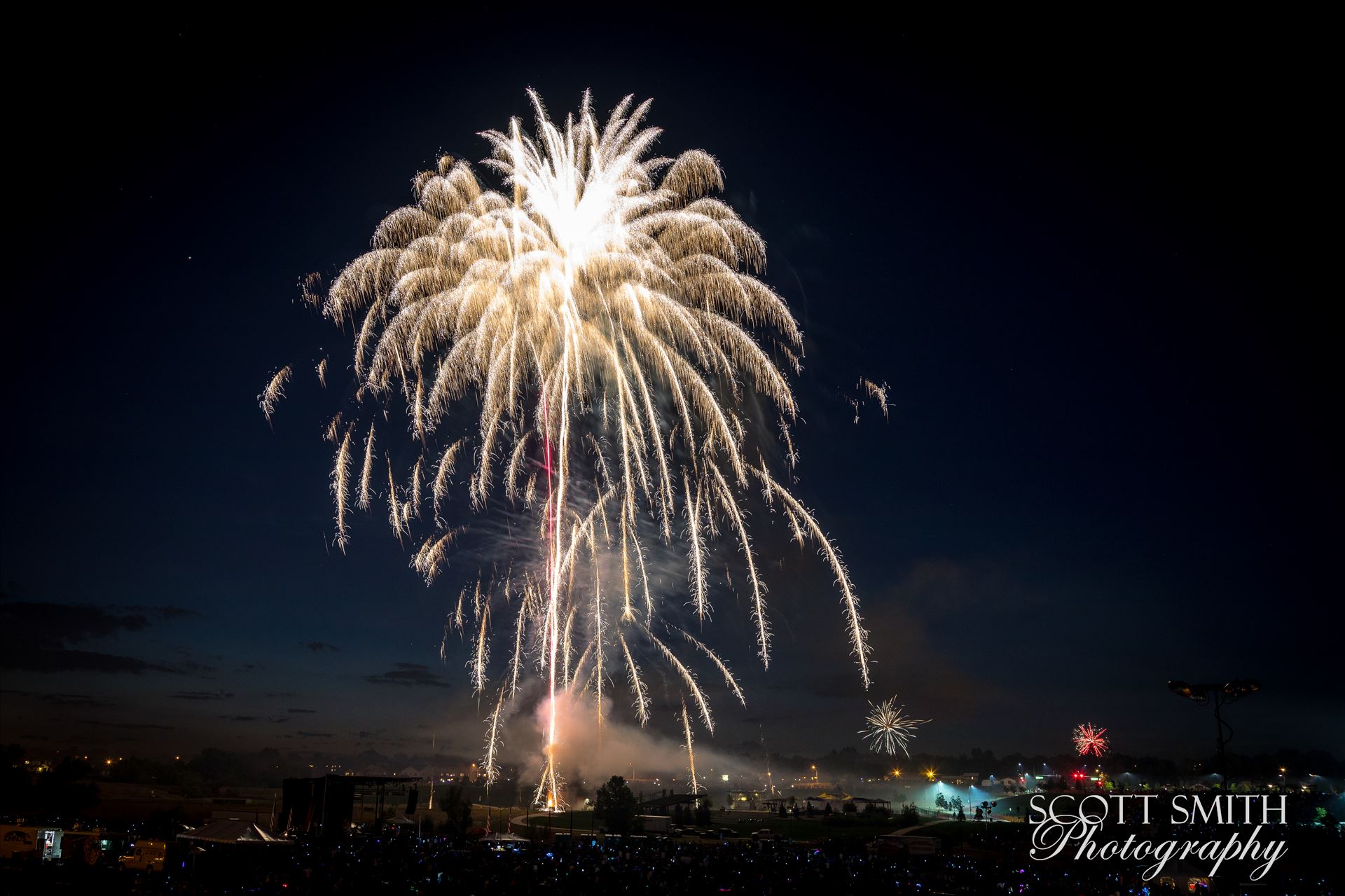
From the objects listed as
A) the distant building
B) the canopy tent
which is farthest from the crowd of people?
the distant building

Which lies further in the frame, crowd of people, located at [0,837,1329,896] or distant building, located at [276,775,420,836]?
distant building, located at [276,775,420,836]

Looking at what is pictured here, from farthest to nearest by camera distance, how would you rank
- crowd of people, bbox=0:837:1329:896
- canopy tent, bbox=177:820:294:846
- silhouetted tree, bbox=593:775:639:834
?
silhouetted tree, bbox=593:775:639:834 < canopy tent, bbox=177:820:294:846 < crowd of people, bbox=0:837:1329:896

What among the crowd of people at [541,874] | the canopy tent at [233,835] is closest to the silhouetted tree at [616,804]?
the crowd of people at [541,874]

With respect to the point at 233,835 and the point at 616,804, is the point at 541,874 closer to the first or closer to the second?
the point at 233,835

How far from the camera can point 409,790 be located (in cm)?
2852

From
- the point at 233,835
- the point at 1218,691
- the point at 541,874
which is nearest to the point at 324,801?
the point at 233,835

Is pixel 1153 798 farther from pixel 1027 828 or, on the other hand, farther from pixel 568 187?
pixel 568 187

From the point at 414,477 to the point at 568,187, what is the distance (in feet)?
23.1

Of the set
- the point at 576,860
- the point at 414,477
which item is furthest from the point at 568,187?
the point at 576,860

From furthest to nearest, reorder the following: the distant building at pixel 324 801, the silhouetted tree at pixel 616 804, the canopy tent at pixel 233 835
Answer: the silhouetted tree at pixel 616 804
the distant building at pixel 324 801
the canopy tent at pixel 233 835

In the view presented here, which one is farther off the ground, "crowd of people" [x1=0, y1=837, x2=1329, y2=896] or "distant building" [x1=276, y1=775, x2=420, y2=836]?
"distant building" [x1=276, y1=775, x2=420, y2=836]

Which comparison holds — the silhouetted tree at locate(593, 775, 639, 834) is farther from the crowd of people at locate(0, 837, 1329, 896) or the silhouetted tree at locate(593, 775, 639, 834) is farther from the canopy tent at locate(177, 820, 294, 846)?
the canopy tent at locate(177, 820, 294, 846)

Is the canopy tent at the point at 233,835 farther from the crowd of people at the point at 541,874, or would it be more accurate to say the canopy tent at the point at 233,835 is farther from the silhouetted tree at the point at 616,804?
the silhouetted tree at the point at 616,804

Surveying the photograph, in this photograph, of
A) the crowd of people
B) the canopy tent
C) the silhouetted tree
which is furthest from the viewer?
the silhouetted tree
